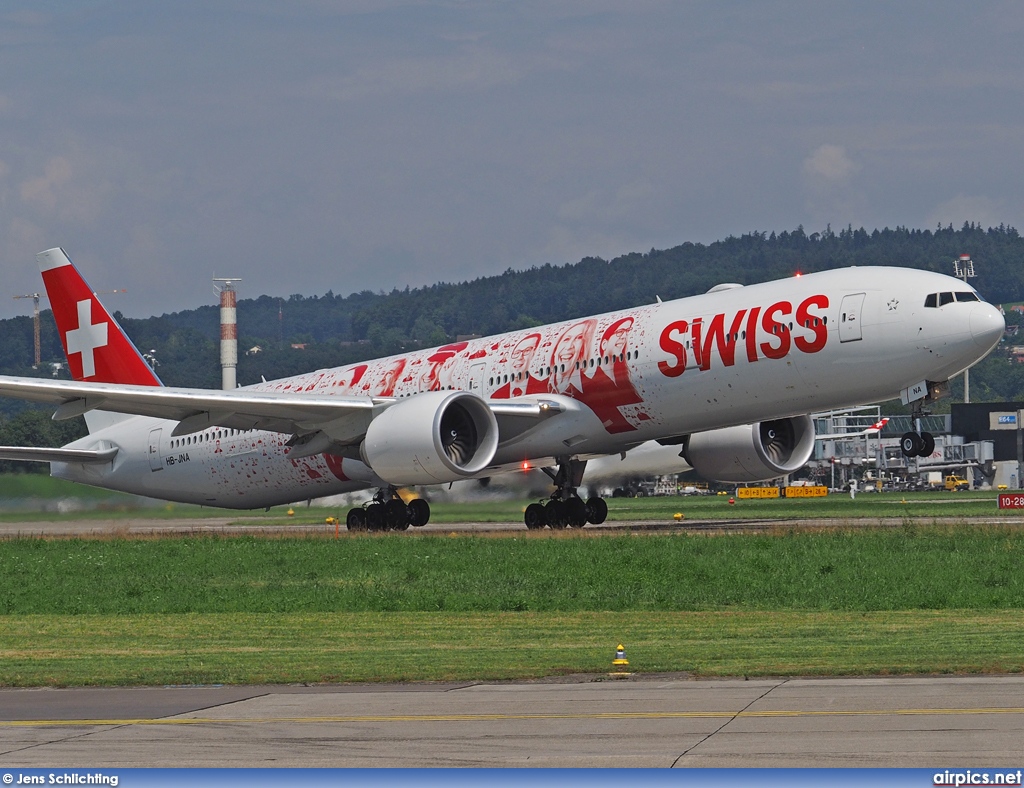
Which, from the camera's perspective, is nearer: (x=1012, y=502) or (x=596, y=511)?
(x=596, y=511)

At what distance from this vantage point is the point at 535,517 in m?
38.6

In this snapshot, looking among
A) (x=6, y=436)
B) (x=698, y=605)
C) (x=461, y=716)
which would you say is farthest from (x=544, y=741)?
(x=6, y=436)

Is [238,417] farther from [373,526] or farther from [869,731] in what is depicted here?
[869,731]

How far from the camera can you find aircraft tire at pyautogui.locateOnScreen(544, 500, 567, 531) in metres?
38.1

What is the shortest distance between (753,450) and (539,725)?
2807cm

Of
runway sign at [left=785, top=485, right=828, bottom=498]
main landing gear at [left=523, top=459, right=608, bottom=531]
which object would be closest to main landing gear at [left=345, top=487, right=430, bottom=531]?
main landing gear at [left=523, top=459, right=608, bottom=531]

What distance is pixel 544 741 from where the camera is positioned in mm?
10789

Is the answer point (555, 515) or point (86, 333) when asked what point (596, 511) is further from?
point (86, 333)

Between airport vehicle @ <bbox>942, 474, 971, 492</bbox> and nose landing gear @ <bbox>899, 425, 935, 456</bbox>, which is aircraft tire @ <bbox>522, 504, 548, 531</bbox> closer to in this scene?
nose landing gear @ <bbox>899, 425, 935, 456</bbox>

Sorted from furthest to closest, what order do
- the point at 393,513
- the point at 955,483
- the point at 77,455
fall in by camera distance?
the point at 955,483
the point at 77,455
the point at 393,513

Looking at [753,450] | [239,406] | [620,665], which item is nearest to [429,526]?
[239,406]

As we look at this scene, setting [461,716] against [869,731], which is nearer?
[869,731]

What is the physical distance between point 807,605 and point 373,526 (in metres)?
18.5

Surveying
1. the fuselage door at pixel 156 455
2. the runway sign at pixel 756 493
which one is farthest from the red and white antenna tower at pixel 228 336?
the fuselage door at pixel 156 455
